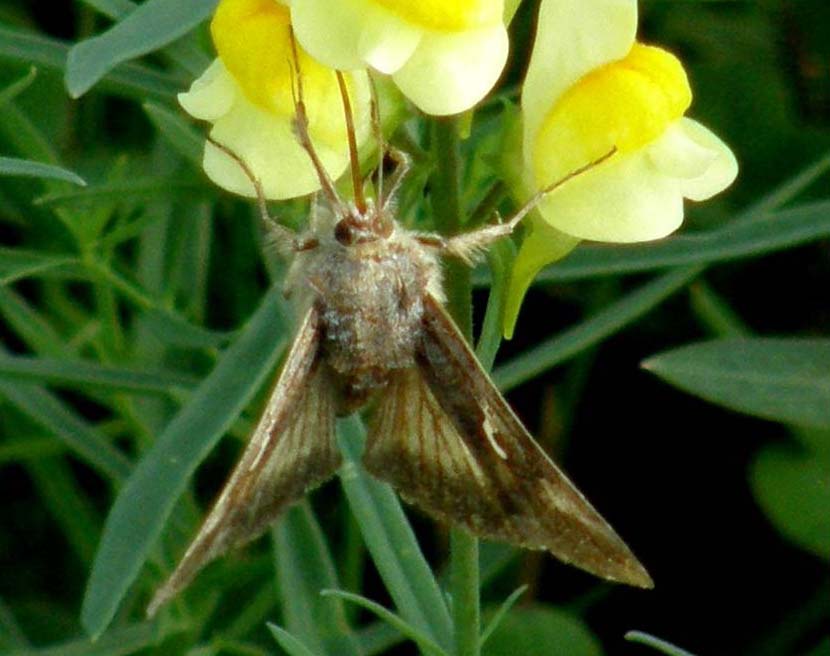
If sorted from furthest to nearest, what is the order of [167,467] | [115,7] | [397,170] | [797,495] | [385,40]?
[797,495] → [115,7] → [167,467] → [397,170] → [385,40]

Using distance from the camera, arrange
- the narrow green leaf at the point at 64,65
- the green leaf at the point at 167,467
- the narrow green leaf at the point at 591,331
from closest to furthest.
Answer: the green leaf at the point at 167,467 → the narrow green leaf at the point at 64,65 → the narrow green leaf at the point at 591,331

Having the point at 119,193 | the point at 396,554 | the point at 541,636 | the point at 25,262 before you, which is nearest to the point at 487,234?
the point at 396,554

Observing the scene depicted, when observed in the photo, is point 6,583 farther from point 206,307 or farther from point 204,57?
point 204,57

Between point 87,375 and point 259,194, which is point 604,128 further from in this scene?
point 87,375

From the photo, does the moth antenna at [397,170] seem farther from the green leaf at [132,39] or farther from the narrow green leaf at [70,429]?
the narrow green leaf at [70,429]

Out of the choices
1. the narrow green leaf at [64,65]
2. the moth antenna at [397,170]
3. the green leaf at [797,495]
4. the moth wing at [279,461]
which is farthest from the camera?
the green leaf at [797,495]

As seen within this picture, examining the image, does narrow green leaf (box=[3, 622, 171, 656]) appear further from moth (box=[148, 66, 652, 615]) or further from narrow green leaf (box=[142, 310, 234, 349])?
moth (box=[148, 66, 652, 615])

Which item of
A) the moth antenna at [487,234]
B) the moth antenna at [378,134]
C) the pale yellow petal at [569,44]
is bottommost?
the moth antenna at [487,234]

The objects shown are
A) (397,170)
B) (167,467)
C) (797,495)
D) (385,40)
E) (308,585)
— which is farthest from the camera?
(797,495)

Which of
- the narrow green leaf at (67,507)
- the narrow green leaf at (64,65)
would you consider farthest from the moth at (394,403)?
the narrow green leaf at (67,507)
